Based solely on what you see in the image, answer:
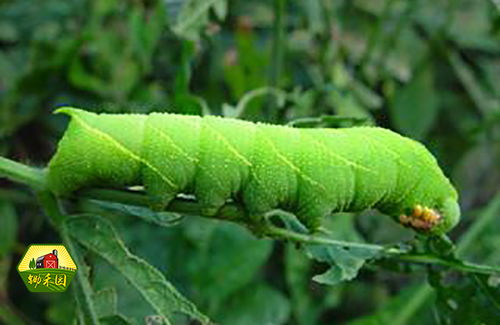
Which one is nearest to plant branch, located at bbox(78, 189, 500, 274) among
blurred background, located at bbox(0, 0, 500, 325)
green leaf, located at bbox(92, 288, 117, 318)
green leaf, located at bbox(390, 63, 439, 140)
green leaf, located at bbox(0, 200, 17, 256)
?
green leaf, located at bbox(92, 288, 117, 318)

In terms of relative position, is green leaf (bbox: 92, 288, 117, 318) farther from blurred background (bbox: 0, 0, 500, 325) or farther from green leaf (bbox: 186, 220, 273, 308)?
green leaf (bbox: 186, 220, 273, 308)

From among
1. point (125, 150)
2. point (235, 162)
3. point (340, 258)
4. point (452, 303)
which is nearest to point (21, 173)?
point (125, 150)

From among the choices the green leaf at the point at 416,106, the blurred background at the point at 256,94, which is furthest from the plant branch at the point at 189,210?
the green leaf at the point at 416,106

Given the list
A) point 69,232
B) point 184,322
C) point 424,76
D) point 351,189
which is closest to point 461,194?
point 424,76

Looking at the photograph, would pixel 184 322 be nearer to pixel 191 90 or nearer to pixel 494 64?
pixel 191 90

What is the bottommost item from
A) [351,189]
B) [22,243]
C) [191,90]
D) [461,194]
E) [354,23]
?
[22,243]

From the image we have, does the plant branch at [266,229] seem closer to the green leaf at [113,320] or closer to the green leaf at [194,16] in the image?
the green leaf at [113,320]
